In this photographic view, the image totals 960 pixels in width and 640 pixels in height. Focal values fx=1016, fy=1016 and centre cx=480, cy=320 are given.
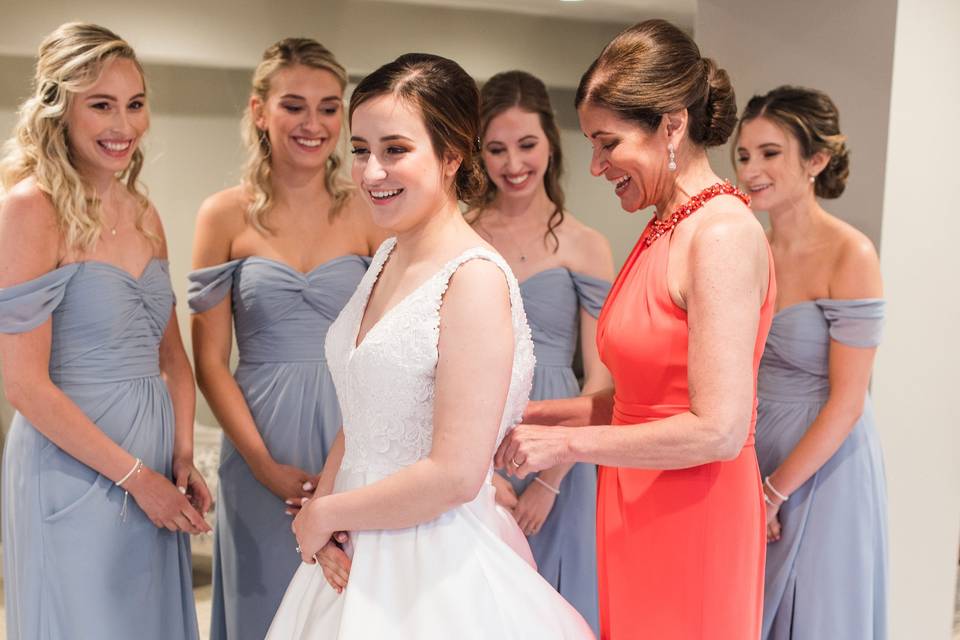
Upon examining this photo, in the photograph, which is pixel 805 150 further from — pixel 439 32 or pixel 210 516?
pixel 210 516

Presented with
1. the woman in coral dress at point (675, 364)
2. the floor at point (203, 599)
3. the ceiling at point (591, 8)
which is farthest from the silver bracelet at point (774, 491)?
the ceiling at point (591, 8)

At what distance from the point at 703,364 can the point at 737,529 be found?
380 millimetres

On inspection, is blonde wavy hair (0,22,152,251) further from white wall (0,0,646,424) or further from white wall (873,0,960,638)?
white wall (873,0,960,638)

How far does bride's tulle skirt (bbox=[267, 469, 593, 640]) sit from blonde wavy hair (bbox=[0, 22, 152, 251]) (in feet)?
3.39

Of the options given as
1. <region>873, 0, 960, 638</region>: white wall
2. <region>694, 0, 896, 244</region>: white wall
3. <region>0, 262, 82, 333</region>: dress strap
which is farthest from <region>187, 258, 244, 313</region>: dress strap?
<region>873, 0, 960, 638</region>: white wall

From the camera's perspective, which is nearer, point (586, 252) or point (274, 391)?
point (274, 391)

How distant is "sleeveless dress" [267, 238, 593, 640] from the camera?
1.68 meters

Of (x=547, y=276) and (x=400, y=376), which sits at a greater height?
(x=547, y=276)

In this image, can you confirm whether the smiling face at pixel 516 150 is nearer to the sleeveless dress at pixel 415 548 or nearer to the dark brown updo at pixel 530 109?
the dark brown updo at pixel 530 109

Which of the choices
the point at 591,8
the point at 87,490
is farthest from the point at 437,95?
the point at 591,8

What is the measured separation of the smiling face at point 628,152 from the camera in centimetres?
186

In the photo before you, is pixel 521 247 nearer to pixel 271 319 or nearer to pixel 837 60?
pixel 271 319

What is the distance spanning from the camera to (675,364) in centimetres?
183

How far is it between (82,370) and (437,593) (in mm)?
1225
